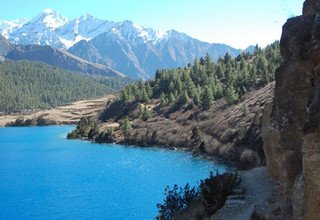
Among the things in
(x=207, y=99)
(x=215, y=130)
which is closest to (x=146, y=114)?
(x=207, y=99)

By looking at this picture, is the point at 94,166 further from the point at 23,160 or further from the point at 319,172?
the point at 319,172

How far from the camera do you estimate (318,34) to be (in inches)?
505

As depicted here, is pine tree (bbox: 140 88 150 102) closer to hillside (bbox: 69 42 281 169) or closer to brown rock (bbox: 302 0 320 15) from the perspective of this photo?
hillside (bbox: 69 42 281 169)

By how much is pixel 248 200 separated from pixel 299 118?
9175 millimetres

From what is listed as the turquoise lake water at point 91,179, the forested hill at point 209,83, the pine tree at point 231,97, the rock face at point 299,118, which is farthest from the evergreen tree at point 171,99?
the rock face at point 299,118

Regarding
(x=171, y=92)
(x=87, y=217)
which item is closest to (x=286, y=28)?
(x=87, y=217)

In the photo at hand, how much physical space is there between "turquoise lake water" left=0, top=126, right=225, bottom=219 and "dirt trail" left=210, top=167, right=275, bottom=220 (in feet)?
70.9

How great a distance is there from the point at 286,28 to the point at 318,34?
91.5 inches

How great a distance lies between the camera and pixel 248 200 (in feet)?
75.4

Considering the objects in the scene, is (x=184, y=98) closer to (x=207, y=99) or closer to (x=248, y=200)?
(x=207, y=99)

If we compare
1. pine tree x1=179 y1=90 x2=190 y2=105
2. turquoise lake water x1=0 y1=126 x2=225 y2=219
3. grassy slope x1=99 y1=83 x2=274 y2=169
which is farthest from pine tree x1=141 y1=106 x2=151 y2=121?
turquoise lake water x1=0 y1=126 x2=225 y2=219

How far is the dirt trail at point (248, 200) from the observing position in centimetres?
2131

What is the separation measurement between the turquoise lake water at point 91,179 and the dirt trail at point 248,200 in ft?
70.9

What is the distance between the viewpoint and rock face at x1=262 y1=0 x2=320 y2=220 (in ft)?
35.7
